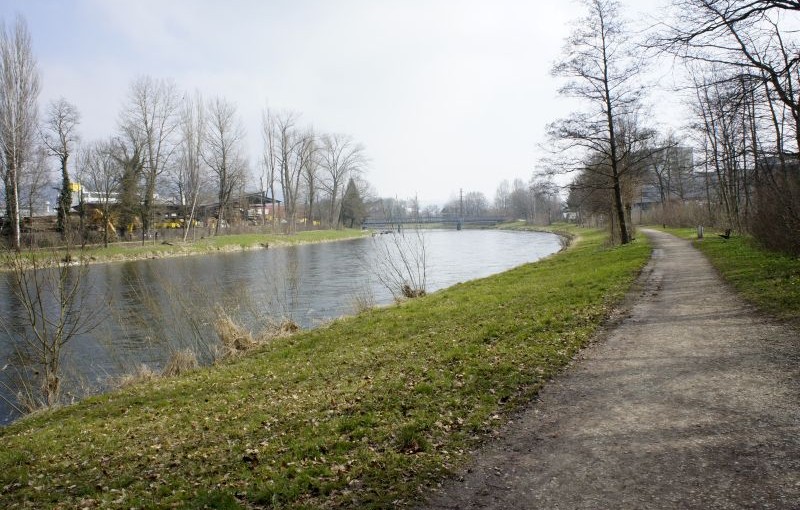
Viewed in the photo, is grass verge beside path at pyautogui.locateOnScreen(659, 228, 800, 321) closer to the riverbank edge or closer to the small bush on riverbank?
the riverbank edge

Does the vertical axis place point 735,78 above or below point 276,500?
above

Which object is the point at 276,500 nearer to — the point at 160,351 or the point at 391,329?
the point at 391,329

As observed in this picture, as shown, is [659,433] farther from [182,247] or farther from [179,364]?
[182,247]

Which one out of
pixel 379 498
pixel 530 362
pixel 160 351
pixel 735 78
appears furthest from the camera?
pixel 160 351

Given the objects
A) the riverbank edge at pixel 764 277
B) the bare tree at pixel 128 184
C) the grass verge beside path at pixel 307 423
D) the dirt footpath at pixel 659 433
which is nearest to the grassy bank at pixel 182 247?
the bare tree at pixel 128 184

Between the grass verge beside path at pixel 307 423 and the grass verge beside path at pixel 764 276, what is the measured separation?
294cm

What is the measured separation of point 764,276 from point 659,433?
404 inches

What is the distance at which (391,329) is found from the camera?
12.1 m

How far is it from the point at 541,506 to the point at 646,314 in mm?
7564

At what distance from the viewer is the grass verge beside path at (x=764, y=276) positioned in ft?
32.4

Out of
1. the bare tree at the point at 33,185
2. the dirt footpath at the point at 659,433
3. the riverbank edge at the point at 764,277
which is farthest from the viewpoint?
the bare tree at the point at 33,185

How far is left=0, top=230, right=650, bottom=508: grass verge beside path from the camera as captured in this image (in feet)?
15.7

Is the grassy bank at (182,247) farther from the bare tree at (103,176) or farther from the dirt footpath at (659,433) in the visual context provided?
the dirt footpath at (659,433)

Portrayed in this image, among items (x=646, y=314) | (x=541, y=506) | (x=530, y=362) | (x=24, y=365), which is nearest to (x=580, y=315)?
(x=646, y=314)
